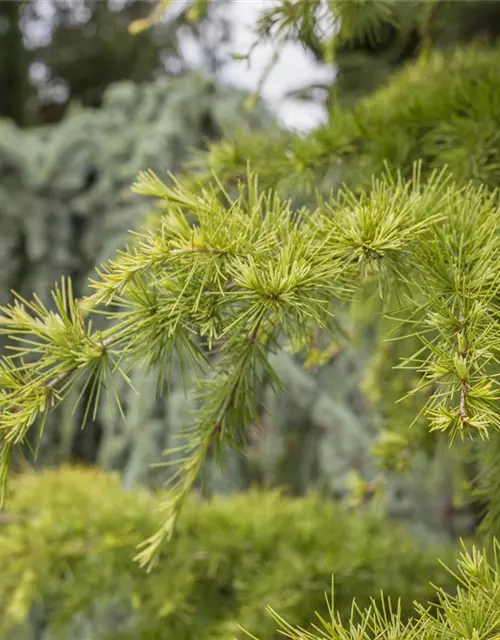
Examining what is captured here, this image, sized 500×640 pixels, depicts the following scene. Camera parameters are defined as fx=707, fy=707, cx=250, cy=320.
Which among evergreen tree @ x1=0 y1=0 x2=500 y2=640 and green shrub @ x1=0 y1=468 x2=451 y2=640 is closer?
evergreen tree @ x1=0 y1=0 x2=500 y2=640

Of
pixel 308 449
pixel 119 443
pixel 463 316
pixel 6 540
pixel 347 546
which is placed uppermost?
pixel 463 316

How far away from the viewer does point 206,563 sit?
1.29 metres

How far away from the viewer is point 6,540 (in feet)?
4.19

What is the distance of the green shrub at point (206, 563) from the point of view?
1.17 metres

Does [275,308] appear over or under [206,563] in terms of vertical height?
over

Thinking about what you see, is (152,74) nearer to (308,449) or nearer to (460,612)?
(308,449)

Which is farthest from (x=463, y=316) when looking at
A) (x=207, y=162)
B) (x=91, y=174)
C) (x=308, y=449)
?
(x=91, y=174)

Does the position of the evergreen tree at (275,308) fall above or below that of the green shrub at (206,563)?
above

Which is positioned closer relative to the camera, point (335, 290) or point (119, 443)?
point (335, 290)

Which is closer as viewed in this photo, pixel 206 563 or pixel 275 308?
pixel 275 308

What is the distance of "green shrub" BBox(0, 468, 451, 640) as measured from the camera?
117 cm

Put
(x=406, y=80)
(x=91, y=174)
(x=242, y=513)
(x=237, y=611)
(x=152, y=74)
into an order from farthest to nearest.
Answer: (x=152, y=74), (x=91, y=174), (x=242, y=513), (x=237, y=611), (x=406, y=80)

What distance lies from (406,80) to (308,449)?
4.21 feet

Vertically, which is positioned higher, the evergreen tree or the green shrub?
the evergreen tree
